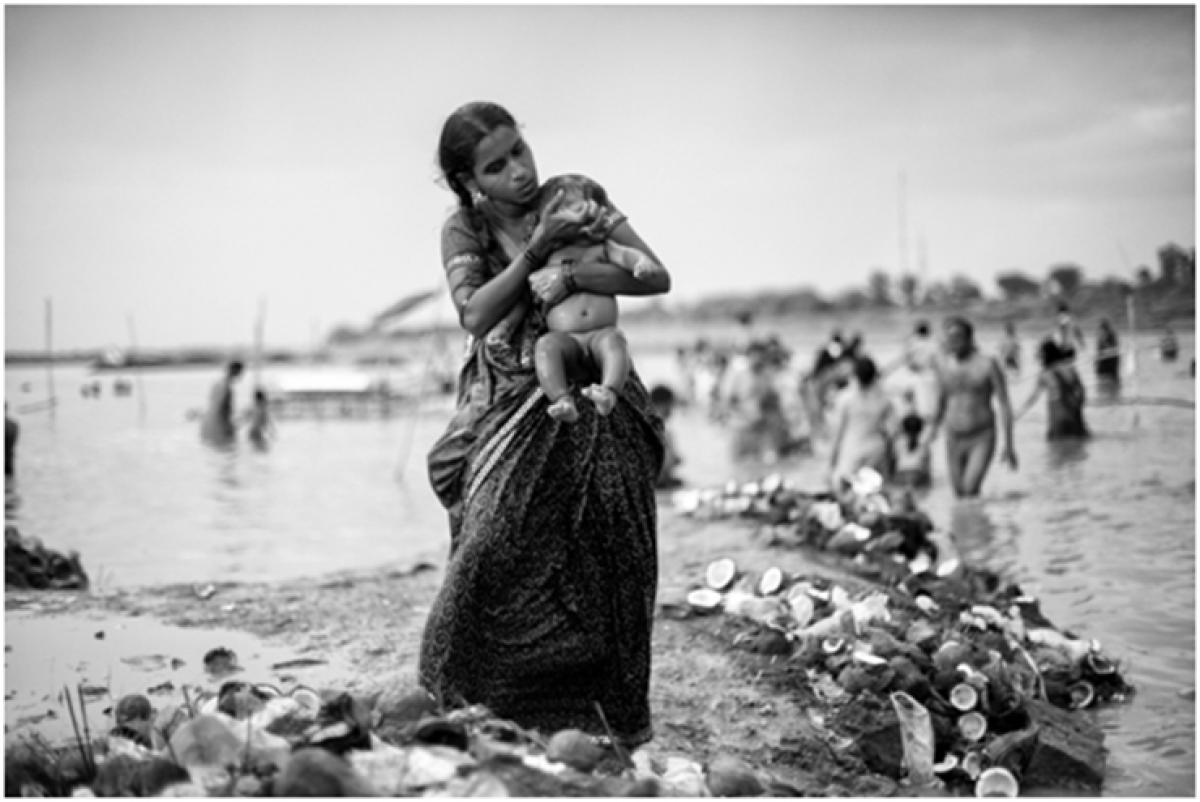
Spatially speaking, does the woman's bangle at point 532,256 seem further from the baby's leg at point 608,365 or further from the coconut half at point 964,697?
the coconut half at point 964,697

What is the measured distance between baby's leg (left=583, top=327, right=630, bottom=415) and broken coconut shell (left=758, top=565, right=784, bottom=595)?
2.28 metres

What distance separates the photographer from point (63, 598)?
6.19 m

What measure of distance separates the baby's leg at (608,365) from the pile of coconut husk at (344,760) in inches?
32.4

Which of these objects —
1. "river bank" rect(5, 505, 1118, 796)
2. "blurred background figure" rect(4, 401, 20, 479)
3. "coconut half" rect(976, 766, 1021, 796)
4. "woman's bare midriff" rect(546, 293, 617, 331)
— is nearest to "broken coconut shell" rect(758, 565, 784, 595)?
"river bank" rect(5, 505, 1118, 796)

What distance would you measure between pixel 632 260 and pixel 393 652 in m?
2.24

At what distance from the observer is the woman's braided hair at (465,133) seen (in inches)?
138

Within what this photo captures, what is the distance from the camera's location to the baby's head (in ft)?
11.8

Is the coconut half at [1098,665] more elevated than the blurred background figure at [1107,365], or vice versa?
the blurred background figure at [1107,365]

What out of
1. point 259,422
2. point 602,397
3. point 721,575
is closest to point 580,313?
point 602,397

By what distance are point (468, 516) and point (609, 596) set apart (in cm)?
45

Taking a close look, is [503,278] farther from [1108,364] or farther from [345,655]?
[1108,364]

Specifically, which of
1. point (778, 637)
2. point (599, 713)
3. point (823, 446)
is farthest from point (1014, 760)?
point (823, 446)

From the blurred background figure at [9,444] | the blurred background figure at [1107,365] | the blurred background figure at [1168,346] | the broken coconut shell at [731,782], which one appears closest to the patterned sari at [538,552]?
the broken coconut shell at [731,782]

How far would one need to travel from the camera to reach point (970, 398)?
32.4ft
